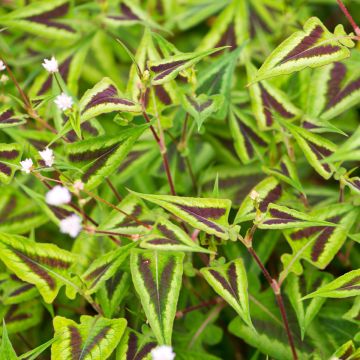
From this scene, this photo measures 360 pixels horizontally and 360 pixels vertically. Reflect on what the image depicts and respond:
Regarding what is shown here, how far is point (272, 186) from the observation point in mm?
1293

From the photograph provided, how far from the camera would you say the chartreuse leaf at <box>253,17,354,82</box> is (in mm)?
1050

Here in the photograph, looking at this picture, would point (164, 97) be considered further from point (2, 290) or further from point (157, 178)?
point (2, 290)

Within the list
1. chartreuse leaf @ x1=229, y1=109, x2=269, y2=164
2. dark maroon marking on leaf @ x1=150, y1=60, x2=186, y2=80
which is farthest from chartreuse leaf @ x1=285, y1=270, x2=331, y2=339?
dark maroon marking on leaf @ x1=150, y1=60, x2=186, y2=80

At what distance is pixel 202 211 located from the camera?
1.04 meters

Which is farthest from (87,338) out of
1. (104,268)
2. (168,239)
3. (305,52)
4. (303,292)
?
(305,52)

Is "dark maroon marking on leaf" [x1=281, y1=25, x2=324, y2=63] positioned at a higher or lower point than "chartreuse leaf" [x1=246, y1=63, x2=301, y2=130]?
higher

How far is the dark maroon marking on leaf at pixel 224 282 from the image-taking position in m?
1.04

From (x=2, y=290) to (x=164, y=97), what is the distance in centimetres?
61

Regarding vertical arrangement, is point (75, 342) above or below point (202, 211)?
below

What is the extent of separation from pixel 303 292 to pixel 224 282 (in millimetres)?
264

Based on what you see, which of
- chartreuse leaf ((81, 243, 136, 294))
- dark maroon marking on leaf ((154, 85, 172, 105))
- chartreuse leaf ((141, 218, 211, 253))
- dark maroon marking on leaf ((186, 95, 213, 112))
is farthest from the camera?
dark maroon marking on leaf ((154, 85, 172, 105))

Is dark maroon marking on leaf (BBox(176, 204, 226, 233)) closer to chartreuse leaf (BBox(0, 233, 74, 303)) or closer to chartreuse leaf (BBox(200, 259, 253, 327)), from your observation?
chartreuse leaf (BBox(200, 259, 253, 327))

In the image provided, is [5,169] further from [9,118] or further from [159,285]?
[159,285]

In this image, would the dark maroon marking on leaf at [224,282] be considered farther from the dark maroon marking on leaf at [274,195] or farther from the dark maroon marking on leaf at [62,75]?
the dark maroon marking on leaf at [62,75]
